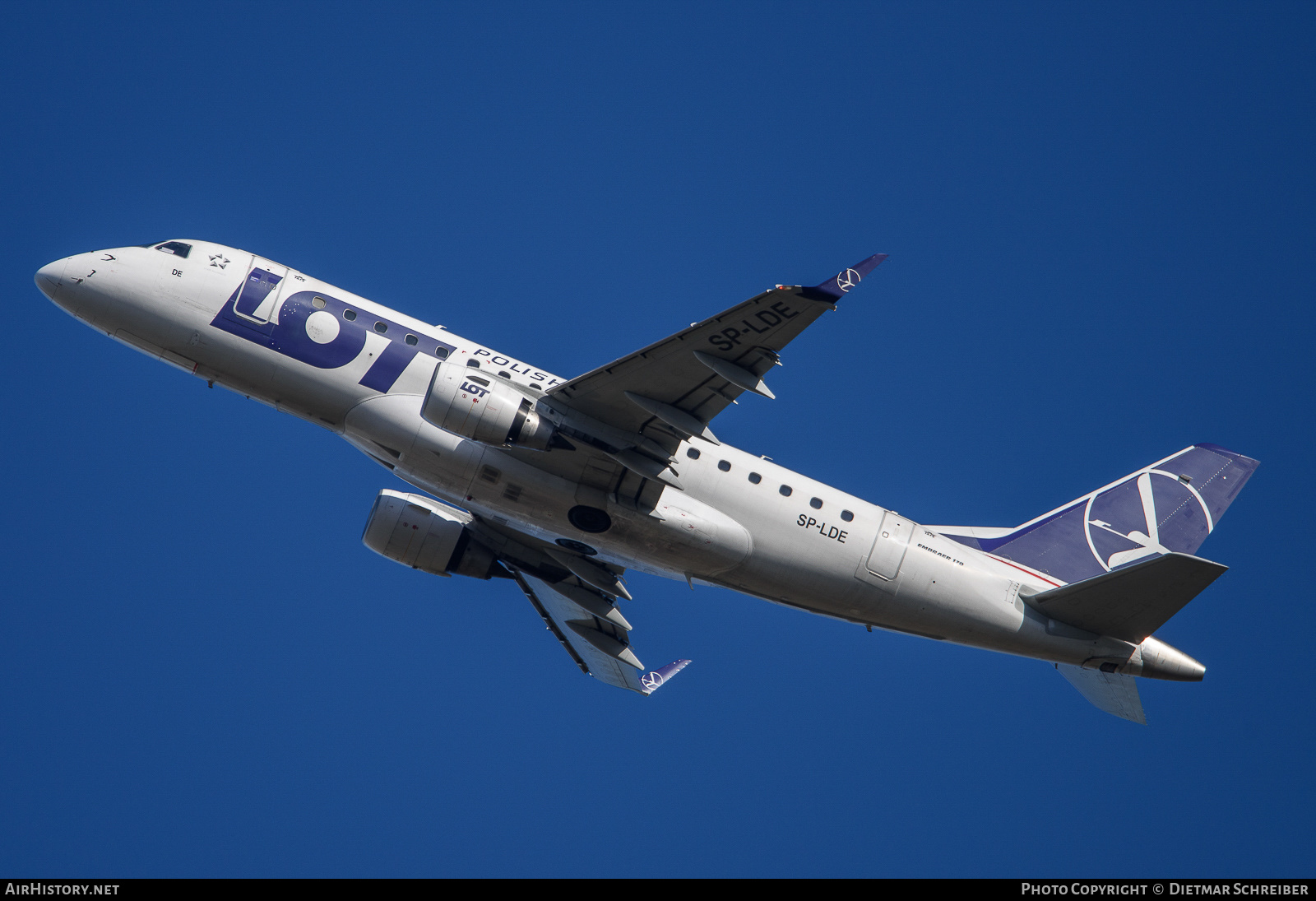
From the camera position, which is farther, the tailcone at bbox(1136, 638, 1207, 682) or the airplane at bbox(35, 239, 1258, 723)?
the tailcone at bbox(1136, 638, 1207, 682)

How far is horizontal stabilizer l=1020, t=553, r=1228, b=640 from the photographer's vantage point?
26.4 metres

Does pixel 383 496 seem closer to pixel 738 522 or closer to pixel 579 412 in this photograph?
pixel 579 412

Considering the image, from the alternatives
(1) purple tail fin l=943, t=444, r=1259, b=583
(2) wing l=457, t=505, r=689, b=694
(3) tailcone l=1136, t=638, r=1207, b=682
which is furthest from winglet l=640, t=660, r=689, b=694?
(3) tailcone l=1136, t=638, r=1207, b=682

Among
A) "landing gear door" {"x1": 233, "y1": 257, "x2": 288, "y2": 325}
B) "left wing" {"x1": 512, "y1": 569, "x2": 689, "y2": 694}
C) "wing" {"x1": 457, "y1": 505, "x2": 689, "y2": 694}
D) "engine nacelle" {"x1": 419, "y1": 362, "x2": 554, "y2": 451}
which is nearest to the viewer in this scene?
"engine nacelle" {"x1": 419, "y1": 362, "x2": 554, "y2": 451}

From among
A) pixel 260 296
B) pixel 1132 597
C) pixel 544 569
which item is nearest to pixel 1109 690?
pixel 1132 597

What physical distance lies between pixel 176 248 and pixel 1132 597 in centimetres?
2581

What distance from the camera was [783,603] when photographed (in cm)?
2906

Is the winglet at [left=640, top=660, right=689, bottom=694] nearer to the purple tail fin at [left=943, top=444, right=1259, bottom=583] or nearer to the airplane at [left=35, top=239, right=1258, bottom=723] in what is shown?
the airplane at [left=35, top=239, right=1258, bottom=723]

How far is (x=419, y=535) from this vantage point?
31.5 meters

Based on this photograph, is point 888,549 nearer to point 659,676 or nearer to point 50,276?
point 659,676

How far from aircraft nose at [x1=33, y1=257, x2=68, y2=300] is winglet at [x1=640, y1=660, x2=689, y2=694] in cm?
1961
